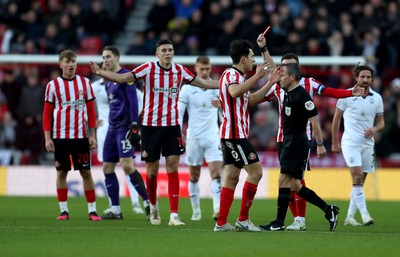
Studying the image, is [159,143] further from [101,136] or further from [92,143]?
[101,136]

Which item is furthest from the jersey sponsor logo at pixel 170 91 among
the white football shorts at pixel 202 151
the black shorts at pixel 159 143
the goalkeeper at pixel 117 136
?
the white football shorts at pixel 202 151

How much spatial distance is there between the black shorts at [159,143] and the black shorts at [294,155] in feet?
5.47

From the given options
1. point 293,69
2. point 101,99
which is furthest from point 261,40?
point 101,99

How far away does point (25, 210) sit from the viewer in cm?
1698

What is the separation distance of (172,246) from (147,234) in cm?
132

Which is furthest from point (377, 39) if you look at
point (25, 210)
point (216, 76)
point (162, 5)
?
point (25, 210)

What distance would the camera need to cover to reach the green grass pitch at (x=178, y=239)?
1007cm

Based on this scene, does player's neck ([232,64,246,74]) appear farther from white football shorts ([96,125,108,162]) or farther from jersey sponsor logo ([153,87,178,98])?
white football shorts ([96,125,108,162])

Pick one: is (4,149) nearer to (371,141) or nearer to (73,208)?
(73,208)

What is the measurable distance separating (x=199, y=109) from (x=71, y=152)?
8.62 feet

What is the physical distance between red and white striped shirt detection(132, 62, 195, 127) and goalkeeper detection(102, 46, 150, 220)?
1.41m

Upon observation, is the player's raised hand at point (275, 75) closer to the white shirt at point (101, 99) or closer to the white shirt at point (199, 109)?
Result: the white shirt at point (199, 109)

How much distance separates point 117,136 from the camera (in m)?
15.4

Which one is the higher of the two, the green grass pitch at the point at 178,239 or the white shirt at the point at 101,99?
the white shirt at the point at 101,99
